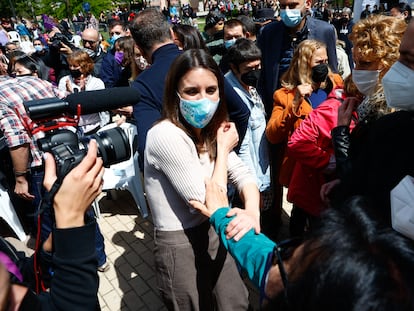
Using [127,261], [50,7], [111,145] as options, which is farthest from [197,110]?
[50,7]

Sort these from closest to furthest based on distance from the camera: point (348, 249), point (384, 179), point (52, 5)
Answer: point (348, 249) < point (384, 179) < point (52, 5)

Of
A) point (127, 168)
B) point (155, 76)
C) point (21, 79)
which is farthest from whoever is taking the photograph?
point (127, 168)

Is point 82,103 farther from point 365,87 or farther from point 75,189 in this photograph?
point 365,87

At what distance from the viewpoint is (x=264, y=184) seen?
2.59 metres

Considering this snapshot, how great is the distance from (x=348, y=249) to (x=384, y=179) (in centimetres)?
59

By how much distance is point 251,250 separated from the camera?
1.11 meters

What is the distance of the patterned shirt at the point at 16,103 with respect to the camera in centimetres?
238

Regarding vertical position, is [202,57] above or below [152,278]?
above

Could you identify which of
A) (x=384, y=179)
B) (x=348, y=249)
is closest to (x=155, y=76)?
(x=384, y=179)

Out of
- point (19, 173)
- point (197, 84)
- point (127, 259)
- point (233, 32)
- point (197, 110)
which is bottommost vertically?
point (127, 259)

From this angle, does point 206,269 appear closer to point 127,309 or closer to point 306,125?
point 306,125

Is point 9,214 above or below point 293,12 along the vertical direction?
below

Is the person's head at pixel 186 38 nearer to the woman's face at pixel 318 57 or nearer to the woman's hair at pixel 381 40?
the woman's face at pixel 318 57

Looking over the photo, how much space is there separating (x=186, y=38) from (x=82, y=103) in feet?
7.25
